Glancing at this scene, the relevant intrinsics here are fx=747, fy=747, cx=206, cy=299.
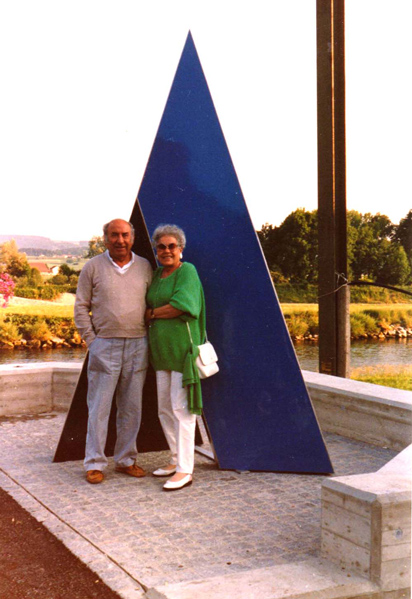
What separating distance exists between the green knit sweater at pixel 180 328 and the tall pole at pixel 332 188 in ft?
8.32

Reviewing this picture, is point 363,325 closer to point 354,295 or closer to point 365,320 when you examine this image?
point 365,320

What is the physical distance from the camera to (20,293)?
519 inches

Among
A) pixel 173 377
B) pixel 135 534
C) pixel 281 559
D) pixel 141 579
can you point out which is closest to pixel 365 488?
pixel 281 559

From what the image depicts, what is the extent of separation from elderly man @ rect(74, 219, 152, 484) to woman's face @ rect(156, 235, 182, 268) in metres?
0.23

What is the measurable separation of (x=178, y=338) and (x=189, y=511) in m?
1.14

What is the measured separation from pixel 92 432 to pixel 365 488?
2396 mm

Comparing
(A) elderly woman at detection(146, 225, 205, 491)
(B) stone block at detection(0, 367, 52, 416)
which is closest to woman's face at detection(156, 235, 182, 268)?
(A) elderly woman at detection(146, 225, 205, 491)

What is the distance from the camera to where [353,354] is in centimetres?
1162

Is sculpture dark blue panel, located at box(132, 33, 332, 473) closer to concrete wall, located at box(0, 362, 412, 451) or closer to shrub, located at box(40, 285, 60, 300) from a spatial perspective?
concrete wall, located at box(0, 362, 412, 451)

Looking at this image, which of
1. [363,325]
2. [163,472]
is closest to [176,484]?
[163,472]

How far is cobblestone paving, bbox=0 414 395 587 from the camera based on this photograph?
12.9 ft

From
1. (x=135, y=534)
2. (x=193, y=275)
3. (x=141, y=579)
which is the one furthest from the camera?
(x=193, y=275)

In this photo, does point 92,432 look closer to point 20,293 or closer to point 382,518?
point 382,518

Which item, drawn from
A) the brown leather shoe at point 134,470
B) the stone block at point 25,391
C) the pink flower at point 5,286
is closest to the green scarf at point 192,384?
the brown leather shoe at point 134,470
